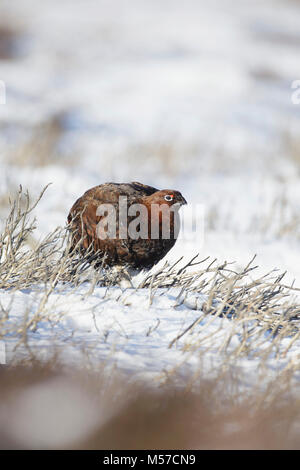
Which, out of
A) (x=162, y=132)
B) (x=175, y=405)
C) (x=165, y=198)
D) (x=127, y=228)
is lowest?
(x=175, y=405)

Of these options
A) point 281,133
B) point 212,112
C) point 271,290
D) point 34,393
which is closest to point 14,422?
point 34,393

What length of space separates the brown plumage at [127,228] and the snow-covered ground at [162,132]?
1.23 ft

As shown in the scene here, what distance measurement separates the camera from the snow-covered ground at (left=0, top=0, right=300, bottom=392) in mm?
2314

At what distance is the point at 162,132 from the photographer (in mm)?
10984

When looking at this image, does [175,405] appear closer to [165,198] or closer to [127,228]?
[127,228]

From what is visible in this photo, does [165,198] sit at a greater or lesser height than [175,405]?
greater

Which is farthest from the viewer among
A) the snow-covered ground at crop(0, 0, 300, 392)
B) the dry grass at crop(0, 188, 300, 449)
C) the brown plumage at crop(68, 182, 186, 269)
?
the brown plumage at crop(68, 182, 186, 269)

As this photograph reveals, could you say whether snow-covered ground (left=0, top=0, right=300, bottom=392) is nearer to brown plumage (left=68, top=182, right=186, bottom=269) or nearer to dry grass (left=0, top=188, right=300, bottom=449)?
dry grass (left=0, top=188, right=300, bottom=449)

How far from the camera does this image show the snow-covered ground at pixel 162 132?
7.59ft

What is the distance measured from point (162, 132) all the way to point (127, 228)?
8274 mm

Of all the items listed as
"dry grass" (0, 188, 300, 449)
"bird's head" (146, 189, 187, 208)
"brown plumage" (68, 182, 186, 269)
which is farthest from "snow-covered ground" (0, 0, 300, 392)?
"bird's head" (146, 189, 187, 208)

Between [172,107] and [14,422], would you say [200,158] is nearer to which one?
[172,107]

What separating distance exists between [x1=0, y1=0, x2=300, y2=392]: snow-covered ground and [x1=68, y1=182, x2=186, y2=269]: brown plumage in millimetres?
374

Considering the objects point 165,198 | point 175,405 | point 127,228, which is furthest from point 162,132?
point 175,405
